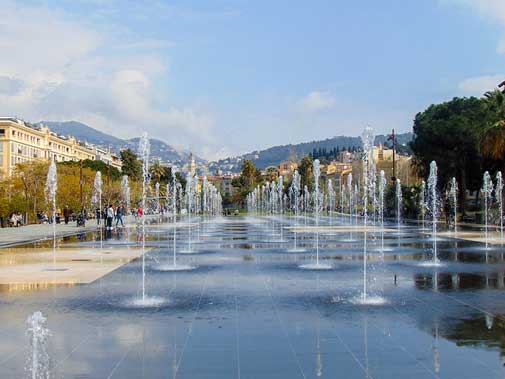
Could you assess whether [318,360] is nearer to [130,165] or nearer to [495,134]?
[495,134]

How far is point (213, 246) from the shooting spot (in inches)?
985

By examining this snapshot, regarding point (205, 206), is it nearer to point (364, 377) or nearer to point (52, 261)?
point (52, 261)

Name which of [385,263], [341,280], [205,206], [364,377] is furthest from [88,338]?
[205,206]

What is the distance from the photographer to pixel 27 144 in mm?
111312

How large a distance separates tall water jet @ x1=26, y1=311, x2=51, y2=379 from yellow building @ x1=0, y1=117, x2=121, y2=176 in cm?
8028

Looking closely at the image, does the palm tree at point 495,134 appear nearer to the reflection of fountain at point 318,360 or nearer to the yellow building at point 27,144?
the reflection of fountain at point 318,360

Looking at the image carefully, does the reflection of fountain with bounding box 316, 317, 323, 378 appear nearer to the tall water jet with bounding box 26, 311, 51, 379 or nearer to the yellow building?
the tall water jet with bounding box 26, 311, 51, 379

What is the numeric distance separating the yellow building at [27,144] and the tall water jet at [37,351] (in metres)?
80.3

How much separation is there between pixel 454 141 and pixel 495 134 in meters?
12.2

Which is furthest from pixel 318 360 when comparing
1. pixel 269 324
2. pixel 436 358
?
pixel 269 324

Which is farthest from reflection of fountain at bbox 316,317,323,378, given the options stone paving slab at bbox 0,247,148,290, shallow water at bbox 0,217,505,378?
stone paving slab at bbox 0,247,148,290

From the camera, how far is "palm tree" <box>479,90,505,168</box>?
1645 inches

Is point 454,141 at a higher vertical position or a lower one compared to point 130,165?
lower

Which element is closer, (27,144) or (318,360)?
(318,360)
